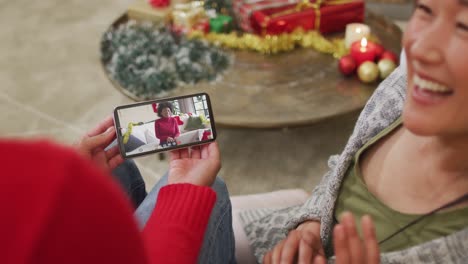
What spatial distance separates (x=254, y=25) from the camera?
6.23 feet

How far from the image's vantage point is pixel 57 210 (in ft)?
0.99

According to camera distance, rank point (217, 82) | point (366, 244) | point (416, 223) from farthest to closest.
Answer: point (217, 82), point (416, 223), point (366, 244)

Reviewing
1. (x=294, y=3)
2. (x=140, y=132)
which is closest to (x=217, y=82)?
(x=294, y=3)

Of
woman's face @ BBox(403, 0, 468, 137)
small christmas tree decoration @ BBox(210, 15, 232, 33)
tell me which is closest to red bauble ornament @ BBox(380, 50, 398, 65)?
small christmas tree decoration @ BBox(210, 15, 232, 33)

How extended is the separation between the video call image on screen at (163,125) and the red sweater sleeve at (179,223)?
0.21 metres

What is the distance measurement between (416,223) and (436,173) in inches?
3.6

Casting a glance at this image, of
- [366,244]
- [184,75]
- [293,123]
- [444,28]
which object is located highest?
[444,28]

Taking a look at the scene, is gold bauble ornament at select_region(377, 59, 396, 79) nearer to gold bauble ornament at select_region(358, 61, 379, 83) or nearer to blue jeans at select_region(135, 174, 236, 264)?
gold bauble ornament at select_region(358, 61, 379, 83)

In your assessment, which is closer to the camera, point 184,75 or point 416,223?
point 416,223

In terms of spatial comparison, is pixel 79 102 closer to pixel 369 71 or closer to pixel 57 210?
pixel 369 71

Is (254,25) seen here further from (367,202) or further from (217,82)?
(367,202)

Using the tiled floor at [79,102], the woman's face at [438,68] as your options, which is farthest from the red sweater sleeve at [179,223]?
the tiled floor at [79,102]

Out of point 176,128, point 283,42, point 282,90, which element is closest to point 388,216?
point 176,128

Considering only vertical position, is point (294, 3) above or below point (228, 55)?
above
